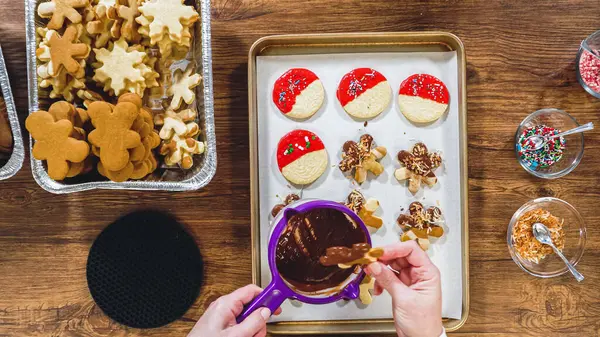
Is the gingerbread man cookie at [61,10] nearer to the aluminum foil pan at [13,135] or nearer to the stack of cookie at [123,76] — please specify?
the stack of cookie at [123,76]

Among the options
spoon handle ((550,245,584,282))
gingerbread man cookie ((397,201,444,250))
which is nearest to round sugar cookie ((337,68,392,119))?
gingerbread man cookie ((397,201,444,250))

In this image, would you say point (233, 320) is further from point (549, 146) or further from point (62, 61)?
point (549, 146)

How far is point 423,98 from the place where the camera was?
147 cm

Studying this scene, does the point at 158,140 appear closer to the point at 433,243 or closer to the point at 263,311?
the point at 263,311

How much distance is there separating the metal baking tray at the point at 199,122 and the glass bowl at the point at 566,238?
946mm

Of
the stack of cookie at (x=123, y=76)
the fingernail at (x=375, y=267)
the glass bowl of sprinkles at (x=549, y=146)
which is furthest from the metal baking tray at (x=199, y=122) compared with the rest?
the glass bowl of sprinkles at (x=549, y=146)

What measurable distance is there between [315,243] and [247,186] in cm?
38

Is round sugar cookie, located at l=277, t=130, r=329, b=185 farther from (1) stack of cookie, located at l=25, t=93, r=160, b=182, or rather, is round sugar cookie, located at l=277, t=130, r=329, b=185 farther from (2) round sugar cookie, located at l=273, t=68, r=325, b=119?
(1) stack of cookie, located at l=25, t=93, r=160, b=182

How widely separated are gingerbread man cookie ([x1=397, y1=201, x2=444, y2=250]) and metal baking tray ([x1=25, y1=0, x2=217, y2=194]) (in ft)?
1.96

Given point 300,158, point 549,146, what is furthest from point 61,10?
point 549,146

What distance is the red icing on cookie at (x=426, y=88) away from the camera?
147cm

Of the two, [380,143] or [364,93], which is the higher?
[364,93]

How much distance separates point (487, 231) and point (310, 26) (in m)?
0.84

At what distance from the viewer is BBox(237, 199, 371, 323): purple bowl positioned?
1163 millimetres
